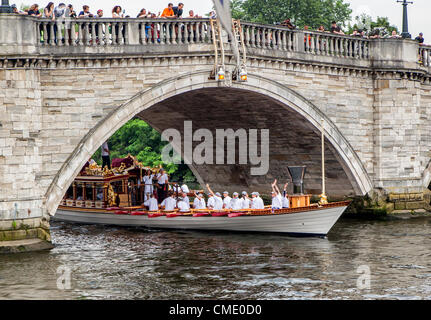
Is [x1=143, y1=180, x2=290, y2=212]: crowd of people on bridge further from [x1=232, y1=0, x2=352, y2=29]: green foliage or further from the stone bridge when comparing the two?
[x1=232, y1=0, x2=352, y2=29]: green foliage

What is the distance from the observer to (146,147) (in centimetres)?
3966

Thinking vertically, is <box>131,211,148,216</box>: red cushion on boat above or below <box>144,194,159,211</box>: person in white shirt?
below

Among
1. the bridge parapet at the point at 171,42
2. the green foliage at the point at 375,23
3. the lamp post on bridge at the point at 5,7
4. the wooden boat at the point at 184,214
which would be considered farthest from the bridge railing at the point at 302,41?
the green foliage at the point at 375,23

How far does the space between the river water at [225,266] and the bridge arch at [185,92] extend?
1.72 metres

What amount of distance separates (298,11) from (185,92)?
21911 millimetres

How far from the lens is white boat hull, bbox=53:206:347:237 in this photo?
19625 mm

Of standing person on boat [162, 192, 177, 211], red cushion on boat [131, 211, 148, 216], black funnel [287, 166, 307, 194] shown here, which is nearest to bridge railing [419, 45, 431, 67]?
black funnel [287, 166, 307, 194]

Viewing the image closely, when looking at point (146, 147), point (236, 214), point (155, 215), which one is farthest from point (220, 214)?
point (146, 147)

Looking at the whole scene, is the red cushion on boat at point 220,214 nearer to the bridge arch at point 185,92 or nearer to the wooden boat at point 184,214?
the wooden boat at point 184,214

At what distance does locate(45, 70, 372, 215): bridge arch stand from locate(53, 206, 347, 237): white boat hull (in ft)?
10.1

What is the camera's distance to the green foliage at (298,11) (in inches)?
1607

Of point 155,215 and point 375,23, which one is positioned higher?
point 375,23

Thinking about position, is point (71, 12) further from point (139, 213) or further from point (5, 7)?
point (139, 213)

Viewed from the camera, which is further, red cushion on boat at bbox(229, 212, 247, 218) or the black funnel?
red cushion on boat at bbox(229, 212, 247, 218)
